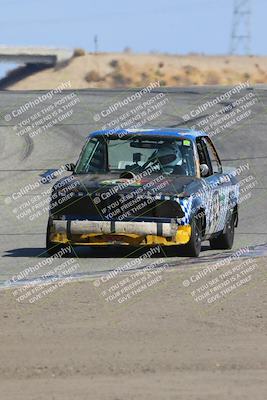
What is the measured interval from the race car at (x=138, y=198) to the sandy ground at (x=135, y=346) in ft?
8.01

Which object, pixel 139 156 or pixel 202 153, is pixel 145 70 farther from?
pixel 139 156

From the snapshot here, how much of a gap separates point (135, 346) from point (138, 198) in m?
5.21

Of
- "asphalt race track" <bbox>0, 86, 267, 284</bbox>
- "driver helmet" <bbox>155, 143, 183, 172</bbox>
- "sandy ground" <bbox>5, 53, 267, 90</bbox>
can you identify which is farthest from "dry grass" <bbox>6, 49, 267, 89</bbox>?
"driver helmet" <bbox>155, 143, 183, 172</bbox>

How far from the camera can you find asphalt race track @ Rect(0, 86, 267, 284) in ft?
46.4

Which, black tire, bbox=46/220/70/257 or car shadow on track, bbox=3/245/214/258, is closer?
black tire, bbox=46/220/70/257

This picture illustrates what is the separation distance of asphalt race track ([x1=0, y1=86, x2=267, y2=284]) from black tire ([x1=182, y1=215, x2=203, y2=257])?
Answer: 14cm

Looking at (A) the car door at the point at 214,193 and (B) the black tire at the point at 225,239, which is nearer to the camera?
(A) the car door at the point at 214,193

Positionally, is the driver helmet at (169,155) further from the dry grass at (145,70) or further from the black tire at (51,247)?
the dry grass at (145,70)

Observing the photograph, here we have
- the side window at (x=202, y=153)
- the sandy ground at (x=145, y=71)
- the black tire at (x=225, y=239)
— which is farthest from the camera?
the sandy ground at (x=145, y=71)

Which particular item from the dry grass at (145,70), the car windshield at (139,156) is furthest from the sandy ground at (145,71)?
the car windshield at (139,156)

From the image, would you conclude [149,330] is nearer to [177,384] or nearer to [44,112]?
[177,384]

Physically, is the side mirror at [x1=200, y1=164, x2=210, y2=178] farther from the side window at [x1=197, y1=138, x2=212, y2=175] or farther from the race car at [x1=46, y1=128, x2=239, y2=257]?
the side window at [x1=197, y1=138, x2=212, y2=175]

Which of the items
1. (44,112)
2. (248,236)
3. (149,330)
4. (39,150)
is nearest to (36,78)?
(44,112)

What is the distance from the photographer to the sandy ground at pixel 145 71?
91062 millimetres
